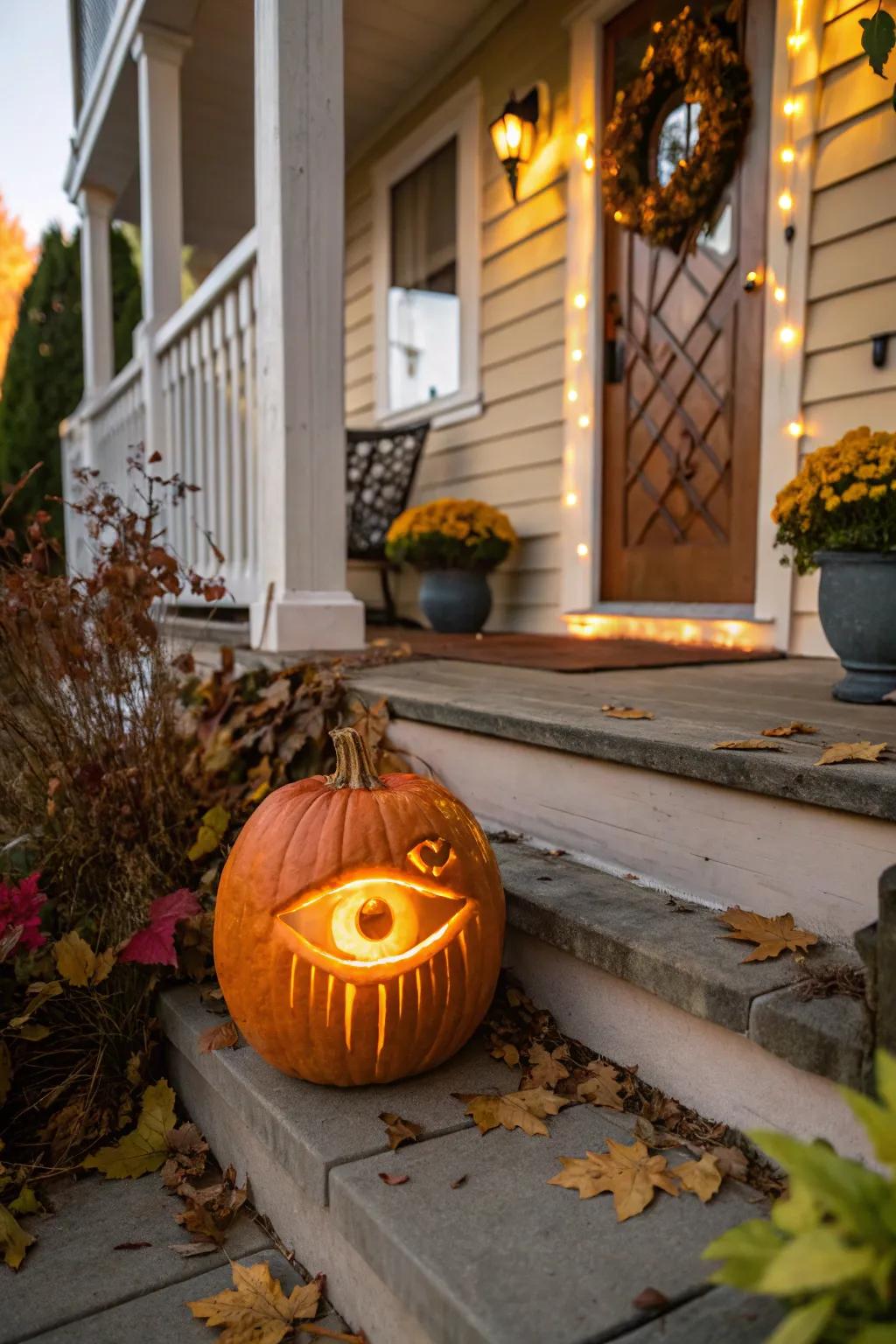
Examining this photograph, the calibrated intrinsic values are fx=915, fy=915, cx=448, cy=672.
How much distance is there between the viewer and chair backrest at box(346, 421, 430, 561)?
181 inches

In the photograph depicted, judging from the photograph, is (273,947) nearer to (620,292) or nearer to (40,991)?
(40,991)

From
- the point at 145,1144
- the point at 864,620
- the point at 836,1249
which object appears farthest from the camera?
the point at 864,620

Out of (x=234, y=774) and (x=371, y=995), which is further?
(x=234, y=774)

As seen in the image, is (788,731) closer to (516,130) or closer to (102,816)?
(102,816)

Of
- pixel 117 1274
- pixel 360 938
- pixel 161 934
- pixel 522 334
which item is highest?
pixel 522 334

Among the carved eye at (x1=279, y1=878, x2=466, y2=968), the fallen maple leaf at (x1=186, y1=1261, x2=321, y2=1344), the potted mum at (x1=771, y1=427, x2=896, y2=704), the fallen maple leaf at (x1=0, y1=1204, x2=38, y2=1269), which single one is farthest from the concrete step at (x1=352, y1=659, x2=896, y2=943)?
the fallen maple leaf at (x1=0, y1=1204, x2=38, y2=1269)

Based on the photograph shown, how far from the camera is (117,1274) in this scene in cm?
115

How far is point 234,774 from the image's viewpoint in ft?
6.90

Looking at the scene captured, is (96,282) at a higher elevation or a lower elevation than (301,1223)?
higher

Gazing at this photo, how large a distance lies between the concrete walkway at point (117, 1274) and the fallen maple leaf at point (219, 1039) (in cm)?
20

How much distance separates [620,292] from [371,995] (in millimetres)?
3170

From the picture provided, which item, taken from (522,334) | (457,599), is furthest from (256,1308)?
(522,334)

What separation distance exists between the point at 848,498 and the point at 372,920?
4.42ft

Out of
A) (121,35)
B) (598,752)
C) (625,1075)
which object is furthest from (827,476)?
(121,35)
